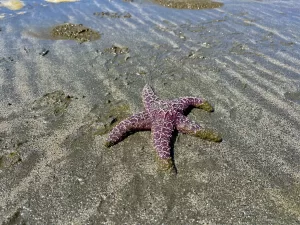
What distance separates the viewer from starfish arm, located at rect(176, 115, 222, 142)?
470 cm

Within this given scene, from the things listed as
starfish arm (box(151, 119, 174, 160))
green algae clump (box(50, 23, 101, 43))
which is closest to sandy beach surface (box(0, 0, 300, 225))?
green algae clump (box(50, 23, 101, 43))

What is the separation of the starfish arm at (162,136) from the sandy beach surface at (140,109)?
26 centimetres

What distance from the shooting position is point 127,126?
4.67 metres

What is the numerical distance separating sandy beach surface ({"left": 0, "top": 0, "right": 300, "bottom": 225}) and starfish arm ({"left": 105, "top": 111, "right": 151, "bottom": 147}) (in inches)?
5.9

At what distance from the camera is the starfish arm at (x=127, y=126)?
183 inches

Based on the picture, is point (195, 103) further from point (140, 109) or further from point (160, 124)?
point (160, 124)

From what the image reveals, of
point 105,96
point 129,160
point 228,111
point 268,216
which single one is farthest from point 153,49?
point 268,216

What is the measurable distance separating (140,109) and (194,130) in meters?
1.16

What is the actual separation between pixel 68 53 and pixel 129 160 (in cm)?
392

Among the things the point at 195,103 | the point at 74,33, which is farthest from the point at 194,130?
the point at 74,33

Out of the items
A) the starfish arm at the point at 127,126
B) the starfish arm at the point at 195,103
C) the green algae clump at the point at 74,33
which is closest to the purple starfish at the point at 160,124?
the starfish arm at the point at 127,126

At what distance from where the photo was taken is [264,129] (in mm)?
5117

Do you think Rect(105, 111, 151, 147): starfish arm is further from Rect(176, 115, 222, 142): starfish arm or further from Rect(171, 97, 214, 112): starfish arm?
Rect(171, 97, 214, 112): starfish arm

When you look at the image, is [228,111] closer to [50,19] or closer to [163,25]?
[163,25]
